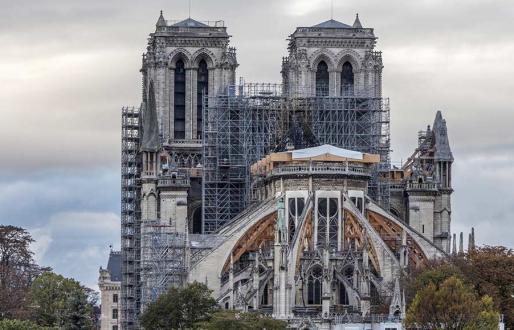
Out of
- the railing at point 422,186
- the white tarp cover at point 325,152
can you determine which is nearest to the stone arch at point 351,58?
the railing at point 422,186

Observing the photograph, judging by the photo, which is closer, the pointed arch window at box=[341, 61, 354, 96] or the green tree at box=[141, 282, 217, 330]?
the green tree at box=[141, 282, 217, 330]

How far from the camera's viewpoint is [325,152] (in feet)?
513

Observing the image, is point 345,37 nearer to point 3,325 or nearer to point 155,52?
point 155,52

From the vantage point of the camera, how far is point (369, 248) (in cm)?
15250

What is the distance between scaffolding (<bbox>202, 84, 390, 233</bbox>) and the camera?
167 meters

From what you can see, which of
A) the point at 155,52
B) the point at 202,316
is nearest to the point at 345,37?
the point at 155,52

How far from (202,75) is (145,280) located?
21405 millimetres

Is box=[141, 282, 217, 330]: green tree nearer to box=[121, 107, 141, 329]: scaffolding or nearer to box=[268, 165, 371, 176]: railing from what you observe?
box=[268, 165, 371, 176]: railing

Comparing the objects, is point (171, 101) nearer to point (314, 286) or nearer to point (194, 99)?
point (194, 99)

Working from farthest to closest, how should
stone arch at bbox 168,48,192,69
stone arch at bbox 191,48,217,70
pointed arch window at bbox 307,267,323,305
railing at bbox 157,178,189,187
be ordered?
stone arch at bbox 191,48,217,70 < stone arch at bbox 168,48,192,69 < railing at bbox 157,178,189,187 < pointed arch window at bbox 307,267,323,305

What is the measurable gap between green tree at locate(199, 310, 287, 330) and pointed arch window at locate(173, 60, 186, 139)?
37342mm

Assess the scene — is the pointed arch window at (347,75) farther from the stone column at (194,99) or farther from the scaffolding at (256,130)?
the stone column at (194,99)

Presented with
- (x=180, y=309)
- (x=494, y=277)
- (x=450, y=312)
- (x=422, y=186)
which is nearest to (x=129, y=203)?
(x=422, y=186)

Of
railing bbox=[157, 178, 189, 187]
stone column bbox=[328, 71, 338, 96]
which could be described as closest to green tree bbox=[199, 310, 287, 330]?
railing bbox=[157, 178, 189, 187]
